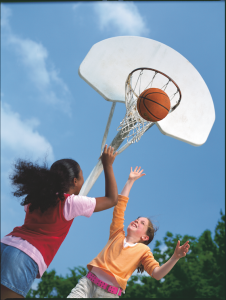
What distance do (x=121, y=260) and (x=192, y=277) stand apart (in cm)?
740

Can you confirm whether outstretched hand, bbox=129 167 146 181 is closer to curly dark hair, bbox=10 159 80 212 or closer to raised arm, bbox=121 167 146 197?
raised arm, bbox=121 167 146 197

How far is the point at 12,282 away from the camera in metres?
2.01

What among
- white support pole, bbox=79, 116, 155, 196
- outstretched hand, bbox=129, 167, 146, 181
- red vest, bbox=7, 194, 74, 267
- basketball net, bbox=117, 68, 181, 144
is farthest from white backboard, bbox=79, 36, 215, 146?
red vest, bbox=7, 194, 74, 267

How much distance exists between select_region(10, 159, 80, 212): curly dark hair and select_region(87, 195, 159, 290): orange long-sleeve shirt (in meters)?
1.23

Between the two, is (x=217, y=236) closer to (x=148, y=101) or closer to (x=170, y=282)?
(x=170, y=282)

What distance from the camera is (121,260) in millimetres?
3227

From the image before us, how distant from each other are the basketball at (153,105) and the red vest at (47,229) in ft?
9.13

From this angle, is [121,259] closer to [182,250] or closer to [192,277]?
[182,250]

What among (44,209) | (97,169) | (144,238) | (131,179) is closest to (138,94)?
(97,169)

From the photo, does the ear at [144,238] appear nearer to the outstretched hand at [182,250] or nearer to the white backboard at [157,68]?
the outstretched hand at [182,250]

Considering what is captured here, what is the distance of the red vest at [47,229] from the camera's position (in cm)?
224

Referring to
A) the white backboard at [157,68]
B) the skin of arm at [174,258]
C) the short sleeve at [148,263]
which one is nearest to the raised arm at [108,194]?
the skin of arm at [174,258]

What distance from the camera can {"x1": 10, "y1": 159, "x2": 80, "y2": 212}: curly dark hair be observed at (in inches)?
88.4

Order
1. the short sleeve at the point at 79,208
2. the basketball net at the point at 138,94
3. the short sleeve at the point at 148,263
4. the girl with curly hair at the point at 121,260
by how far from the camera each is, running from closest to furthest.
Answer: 1. the short sleeve at the point at 79,208
2. the girl with curly hair at the point at 121,260
3. the short sleeve at the point at 148,263
4. the basketball net at the point at 138,94
